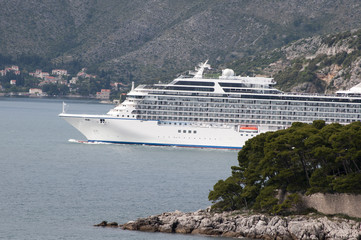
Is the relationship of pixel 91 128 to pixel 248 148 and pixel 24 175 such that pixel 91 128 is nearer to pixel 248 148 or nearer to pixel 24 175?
pixel 24 175

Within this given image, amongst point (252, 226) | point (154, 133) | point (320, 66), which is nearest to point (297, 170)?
point (252, 226)

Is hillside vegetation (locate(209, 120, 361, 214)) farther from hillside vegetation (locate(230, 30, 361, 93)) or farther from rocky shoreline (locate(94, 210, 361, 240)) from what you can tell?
hillside vegetation (locate(230, 30, 361, 93))

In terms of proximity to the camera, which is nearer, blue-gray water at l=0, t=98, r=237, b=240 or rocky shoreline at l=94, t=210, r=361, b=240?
rocky shoreline at l=94, t=210, r=361, b=240

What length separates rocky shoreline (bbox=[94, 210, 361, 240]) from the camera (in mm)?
36344

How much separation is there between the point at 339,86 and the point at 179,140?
3894cm

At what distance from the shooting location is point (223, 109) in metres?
75.0

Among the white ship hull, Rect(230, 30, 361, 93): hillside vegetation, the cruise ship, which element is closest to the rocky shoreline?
the white ship hull

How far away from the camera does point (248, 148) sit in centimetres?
4334

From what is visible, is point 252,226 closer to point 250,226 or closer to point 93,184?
point 250,226

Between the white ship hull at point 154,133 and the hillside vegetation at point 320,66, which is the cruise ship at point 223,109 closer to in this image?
the white ship hull at point 154,133

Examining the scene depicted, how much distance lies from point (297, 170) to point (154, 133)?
3444 centimetres

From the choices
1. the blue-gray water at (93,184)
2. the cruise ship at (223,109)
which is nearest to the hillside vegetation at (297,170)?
the blue-gray water at (93,184)

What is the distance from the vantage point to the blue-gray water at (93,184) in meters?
38.6

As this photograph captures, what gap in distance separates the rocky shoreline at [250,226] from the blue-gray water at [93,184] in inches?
31.4
